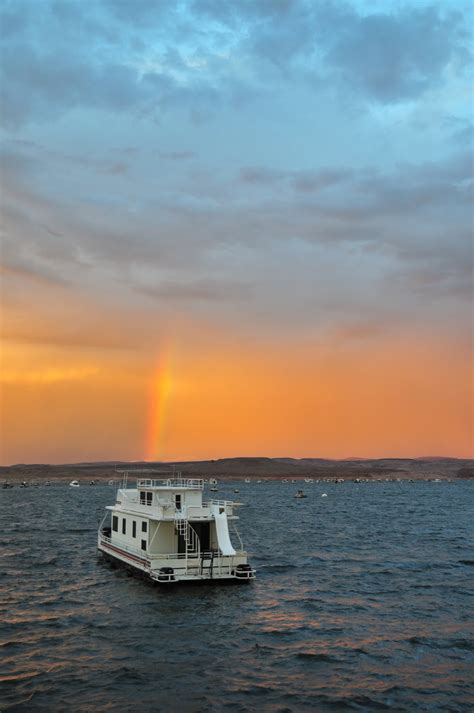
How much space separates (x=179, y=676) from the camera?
27750 millimetres

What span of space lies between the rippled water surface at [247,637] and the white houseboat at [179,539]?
120 cm

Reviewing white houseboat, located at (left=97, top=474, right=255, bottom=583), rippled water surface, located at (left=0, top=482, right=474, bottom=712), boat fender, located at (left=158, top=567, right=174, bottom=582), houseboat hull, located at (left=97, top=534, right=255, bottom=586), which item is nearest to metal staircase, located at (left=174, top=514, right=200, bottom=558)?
white houseboat, located at (left=97, top=474, right=255, bottom=583)

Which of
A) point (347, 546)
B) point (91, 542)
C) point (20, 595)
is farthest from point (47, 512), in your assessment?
point (20, 595)

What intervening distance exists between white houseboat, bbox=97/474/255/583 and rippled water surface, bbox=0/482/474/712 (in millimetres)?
1197

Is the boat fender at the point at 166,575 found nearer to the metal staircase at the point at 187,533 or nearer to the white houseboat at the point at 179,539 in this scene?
the white houseboat at the point at 179,539

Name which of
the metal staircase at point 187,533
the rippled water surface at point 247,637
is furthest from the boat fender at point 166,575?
the metal staircase at point 187,533

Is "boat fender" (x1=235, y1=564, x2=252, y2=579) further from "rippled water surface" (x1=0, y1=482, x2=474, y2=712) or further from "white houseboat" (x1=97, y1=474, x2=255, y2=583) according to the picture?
"rippled water surface" (x1=0, y1=482, x2=474, y2=712)

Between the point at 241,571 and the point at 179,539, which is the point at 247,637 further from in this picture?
the point at 179,539

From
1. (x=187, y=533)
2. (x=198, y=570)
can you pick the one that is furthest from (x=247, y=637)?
(x=187, y=533)

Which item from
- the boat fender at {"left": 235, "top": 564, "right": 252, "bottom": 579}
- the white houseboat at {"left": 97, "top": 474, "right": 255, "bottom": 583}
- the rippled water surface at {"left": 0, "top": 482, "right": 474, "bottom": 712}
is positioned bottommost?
the rippled water surface at {"left": 0, "top": 482, "right": 474, "bottom": 712}

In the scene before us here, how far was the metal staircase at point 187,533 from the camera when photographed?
46188mm

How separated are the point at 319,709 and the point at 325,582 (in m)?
26.1

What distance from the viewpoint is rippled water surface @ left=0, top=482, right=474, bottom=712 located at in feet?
84.2

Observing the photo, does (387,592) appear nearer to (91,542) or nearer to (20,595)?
(20,595)
